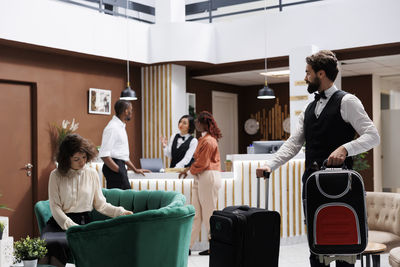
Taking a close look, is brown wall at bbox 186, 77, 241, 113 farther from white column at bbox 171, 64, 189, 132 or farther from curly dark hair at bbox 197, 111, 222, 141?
curly dark hair at bbox 197, 111, 222, 141

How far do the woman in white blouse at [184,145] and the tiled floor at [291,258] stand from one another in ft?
4.28

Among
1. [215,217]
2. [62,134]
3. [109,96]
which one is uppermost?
[109,96]

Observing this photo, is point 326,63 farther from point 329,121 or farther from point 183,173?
point 183,173

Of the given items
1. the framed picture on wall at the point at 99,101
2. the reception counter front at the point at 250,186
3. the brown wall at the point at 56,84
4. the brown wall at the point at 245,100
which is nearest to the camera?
the reception counter front at the point at 250,186

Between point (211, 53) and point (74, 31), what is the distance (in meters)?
2.46

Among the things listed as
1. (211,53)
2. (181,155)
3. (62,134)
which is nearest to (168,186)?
(181,155)

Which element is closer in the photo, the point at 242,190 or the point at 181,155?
the point at 242,190

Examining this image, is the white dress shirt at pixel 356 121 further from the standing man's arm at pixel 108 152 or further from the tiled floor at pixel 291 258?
the tiled floor at pixel 291 258

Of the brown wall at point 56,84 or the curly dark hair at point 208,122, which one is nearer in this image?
the curly dark hair at point 208,122

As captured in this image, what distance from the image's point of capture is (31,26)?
7125mm

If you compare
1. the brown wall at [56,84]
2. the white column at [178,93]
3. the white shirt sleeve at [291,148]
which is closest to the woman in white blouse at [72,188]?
the white shirt sleeve at [291,148]

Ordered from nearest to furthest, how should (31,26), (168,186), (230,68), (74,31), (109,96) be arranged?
(168,186), (31,26), (74,31), (109,96), (230,68)

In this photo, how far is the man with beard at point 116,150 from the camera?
5445 mm

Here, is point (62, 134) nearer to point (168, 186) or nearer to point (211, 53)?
point (168, 186)
